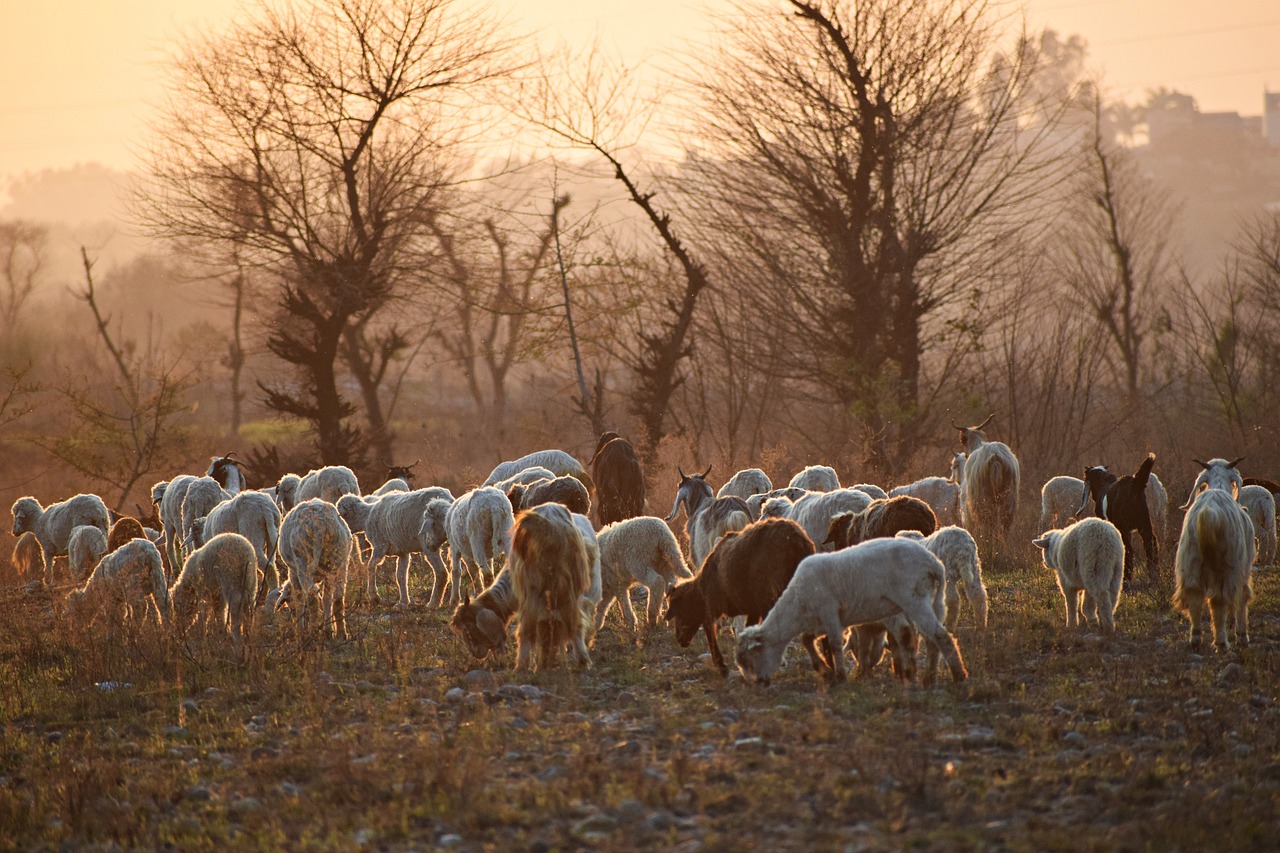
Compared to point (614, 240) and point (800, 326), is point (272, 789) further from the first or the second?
point (614, 240)

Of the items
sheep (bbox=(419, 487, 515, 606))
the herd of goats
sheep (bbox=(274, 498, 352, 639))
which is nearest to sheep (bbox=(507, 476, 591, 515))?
the herd of goats

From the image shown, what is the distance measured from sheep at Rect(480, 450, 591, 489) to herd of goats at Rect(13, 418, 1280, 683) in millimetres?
509

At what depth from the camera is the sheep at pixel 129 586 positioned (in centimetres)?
1102

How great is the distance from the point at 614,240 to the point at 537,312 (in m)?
3.69

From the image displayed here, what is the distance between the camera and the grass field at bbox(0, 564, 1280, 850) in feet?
18.5

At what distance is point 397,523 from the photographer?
502 inches

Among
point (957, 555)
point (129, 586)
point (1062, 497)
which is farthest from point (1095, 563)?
point (129, 586)

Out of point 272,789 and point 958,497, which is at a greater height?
point 958,497

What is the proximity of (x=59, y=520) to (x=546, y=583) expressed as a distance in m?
9.81

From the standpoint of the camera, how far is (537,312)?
2573 cm

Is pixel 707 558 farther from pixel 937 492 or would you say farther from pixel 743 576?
pixel 937 492

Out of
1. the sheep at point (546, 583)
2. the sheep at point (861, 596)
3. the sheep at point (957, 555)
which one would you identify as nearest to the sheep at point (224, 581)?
the sheep at point (546, 583)

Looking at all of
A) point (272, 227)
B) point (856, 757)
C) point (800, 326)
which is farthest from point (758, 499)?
point (272, 227)

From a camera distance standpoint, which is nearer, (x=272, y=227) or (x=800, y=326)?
(x=800, y=326)
